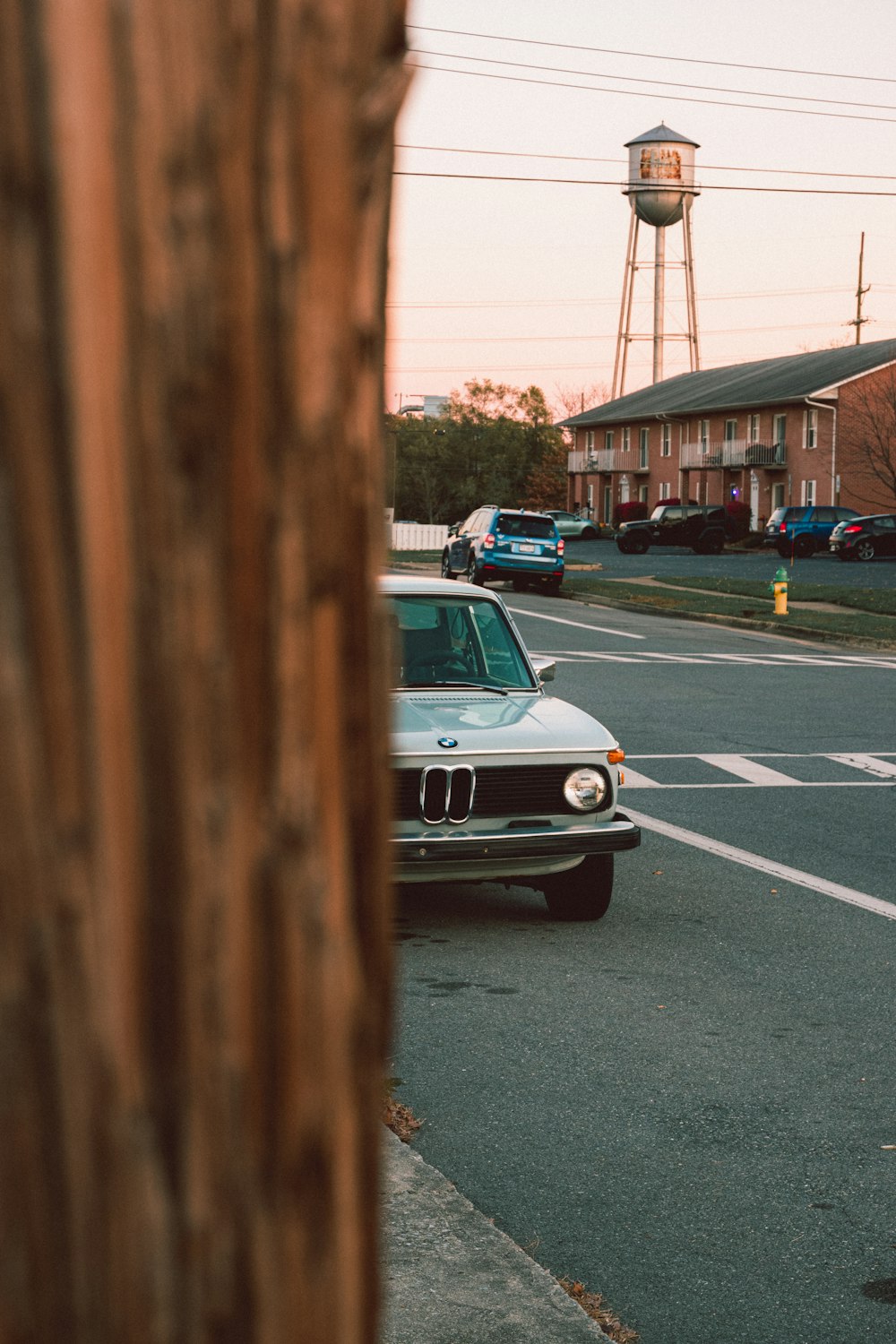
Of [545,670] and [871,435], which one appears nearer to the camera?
[545,670]

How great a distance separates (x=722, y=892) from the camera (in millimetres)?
8117

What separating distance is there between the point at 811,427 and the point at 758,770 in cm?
5530

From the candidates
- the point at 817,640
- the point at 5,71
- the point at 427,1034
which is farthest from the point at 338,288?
the point at 817,640

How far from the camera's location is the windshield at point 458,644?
8.38 meters

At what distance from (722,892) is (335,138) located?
7.43 metres

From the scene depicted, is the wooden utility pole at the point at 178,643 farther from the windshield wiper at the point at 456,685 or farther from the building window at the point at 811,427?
the building window at the point at 811,427

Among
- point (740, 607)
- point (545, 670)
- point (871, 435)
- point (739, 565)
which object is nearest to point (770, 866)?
point (545, 670)

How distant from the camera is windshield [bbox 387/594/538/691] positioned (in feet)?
27.5

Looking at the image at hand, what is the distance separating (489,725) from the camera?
7375 millimetres

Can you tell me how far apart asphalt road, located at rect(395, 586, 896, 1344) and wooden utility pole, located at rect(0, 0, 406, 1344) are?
282cm

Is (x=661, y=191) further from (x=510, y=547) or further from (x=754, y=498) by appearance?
(x=510, y=547)

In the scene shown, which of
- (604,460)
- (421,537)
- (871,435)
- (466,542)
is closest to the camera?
(466,542)

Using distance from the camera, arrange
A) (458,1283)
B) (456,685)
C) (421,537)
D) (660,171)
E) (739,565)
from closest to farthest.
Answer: (458,1283), (456,685), (739,565), (421,537), (660,171)

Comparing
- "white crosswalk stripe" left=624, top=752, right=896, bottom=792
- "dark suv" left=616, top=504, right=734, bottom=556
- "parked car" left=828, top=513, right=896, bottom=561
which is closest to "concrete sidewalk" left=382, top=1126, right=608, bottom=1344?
"white crosswalk stripe" left=624, top=752, right=896, bottom=792
